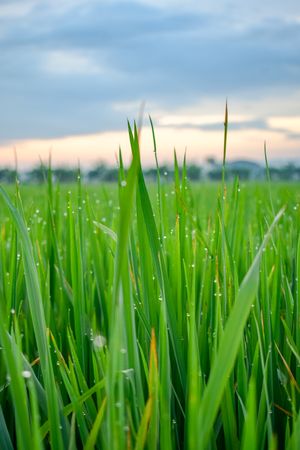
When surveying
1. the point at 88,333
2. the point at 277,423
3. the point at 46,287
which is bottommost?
the point at 277,423

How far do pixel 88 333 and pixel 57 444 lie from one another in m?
0.38

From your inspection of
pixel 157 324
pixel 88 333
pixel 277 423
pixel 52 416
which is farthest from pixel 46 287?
pixel 277 423

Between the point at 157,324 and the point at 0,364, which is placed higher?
the point at 157,324

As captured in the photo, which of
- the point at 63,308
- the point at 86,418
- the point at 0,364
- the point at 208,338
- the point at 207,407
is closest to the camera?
the point at 207,407

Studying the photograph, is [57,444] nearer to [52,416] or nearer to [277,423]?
[52,416]

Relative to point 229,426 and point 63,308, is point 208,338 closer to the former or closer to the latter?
point 229,426

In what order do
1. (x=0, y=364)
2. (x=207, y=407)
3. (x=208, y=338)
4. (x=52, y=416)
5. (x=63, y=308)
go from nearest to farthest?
(x=207, y=407), (x=52, y=416), (x=208, y=338), (x=0, y=364), (x=63, y=308)

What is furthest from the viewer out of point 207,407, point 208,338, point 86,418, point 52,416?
point 208,338

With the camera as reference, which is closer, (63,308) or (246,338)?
(246,338)

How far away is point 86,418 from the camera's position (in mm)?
839

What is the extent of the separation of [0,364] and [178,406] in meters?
0.36

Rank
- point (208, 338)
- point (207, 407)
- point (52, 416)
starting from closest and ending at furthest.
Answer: point (207, 407) → point (52, 416) → point (208, 338)

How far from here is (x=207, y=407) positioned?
60 centimetres

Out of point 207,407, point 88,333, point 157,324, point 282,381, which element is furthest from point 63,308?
point 207,407
